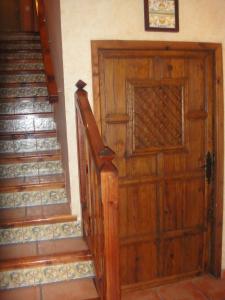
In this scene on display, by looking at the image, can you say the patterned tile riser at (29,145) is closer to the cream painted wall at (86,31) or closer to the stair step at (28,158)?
the stair step at (28,158)

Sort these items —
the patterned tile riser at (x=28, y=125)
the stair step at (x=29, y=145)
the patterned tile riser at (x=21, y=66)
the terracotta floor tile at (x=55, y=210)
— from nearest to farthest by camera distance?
the terracotta floor tile at (x=55, y=210) < the stair step at (x=29, y=145) < the patterned tile riser at (x=28, y=125) < the patterned tile riser at (x=21, y=66)

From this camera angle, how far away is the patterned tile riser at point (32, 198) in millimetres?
2365

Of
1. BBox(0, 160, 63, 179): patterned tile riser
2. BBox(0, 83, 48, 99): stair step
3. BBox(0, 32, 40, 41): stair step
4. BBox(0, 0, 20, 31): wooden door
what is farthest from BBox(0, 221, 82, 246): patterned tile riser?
BBox(0, 0, 20, 31): wooden door

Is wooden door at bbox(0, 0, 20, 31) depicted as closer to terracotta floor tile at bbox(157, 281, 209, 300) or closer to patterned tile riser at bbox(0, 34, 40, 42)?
patterned tile riser at bbox(0, 34, 40, 42)

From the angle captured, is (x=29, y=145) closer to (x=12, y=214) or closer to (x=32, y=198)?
(x=32, y=198)

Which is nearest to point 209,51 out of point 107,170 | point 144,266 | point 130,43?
point 130,43

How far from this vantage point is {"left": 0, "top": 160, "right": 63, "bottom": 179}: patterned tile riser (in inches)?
105

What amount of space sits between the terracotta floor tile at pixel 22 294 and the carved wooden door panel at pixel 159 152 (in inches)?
35.4

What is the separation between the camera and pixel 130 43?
7.47 feet

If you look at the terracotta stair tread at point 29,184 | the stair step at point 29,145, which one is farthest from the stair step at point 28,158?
the terracotta stair tread at point 29,184

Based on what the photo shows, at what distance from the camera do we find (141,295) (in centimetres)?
250

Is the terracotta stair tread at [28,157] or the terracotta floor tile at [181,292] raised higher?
the terracotta stair tread at [28,157]

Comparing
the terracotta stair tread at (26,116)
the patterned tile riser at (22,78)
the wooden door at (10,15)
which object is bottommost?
the terracotta stair tread at (26,116)

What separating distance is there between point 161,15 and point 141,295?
7.74ft
